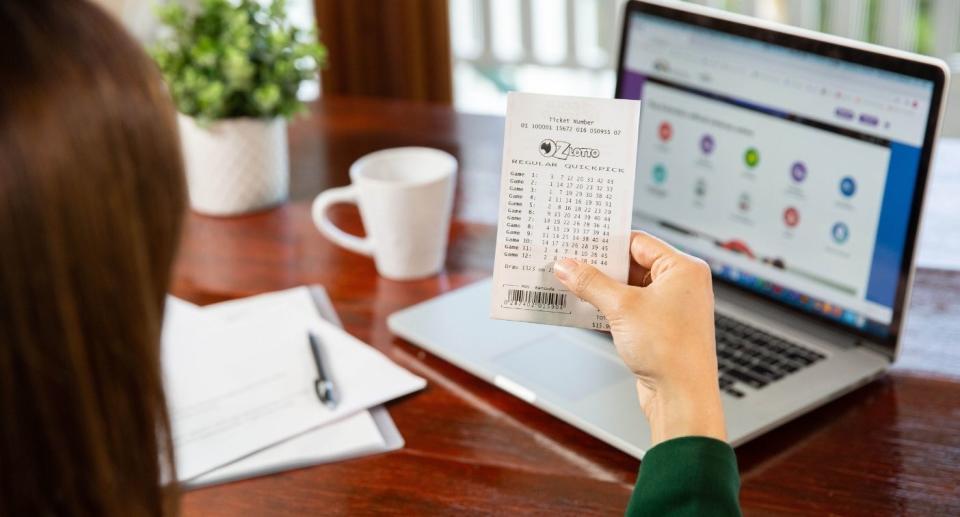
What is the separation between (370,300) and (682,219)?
360mm

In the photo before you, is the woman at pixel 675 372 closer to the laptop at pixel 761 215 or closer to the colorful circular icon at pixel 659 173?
the laptop at pixel 761 215

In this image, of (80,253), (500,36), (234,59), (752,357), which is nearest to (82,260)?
(80,253)

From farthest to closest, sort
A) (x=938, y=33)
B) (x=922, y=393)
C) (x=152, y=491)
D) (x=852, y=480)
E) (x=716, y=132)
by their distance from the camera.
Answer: (x=938, y=33)
(x=716, y=132)
(x=922, y=393)
(x=852, y=480)
(x=152, y=491)

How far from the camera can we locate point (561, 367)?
1061mm

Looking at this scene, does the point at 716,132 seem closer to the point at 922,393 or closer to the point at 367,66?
the point at 922,393

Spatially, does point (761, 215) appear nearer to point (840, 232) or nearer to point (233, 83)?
point (840, 232)

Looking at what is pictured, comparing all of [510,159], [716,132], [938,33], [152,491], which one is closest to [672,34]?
[716,132]

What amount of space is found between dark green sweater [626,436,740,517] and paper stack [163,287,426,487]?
0.96 feet

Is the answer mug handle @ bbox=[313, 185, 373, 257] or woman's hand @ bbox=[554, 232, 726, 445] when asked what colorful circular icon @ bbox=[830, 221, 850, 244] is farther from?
mug handle @ bbox=[313, 185, 373, 257]

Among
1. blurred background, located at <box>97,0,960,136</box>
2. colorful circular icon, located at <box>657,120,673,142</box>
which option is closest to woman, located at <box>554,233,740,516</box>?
colorful circular icon, located at <box>657,120,673,142</box>

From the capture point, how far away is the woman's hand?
0.76 m

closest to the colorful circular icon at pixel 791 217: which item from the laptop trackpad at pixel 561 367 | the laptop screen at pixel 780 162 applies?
the laptop screen at pixel 780 162

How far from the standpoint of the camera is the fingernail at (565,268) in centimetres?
79

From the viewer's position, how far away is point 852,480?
0.89m
